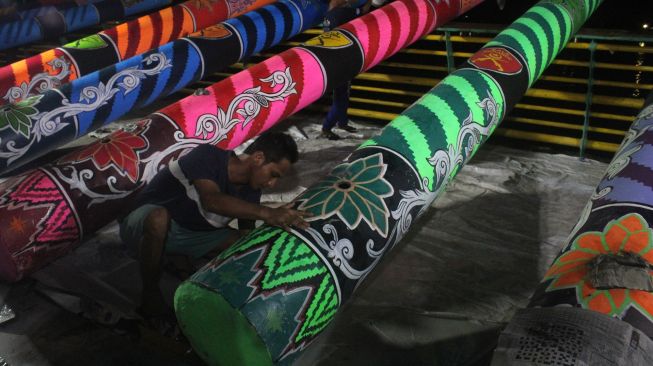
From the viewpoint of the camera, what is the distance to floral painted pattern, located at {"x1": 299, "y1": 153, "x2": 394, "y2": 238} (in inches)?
85.0

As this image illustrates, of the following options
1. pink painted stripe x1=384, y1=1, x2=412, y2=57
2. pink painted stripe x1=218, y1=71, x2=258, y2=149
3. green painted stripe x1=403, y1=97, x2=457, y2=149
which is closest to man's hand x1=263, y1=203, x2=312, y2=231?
green painted stripe x1=403, y1=97, x2=457, y2=149

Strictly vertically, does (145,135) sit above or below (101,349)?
above

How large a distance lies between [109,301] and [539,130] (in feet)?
12.0

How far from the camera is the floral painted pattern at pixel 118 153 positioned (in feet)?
9.50

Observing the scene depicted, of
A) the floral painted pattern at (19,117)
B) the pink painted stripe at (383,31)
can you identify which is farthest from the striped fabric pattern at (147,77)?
the pink painted stripe at (383,31)

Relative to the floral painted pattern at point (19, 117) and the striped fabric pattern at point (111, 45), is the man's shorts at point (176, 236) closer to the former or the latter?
the floral painted pattern at point (19, 117)

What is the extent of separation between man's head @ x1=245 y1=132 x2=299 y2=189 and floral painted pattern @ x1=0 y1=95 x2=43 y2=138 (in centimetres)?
130

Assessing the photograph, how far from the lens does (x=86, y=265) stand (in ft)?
9.57

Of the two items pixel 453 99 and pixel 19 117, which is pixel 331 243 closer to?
pixel 453 99

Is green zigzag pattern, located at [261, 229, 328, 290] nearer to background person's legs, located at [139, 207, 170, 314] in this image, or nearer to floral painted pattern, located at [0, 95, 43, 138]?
background person's legs, located at [139, 207, 170, 314]

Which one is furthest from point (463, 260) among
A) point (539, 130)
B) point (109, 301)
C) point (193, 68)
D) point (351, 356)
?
point (539, 130)

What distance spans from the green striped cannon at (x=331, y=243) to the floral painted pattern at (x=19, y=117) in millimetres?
1532

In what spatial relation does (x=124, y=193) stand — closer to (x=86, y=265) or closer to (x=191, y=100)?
(x=86, y=265)

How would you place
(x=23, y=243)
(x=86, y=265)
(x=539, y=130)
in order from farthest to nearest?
(x=539, y=130) < (x=86, y=265) < (x=23, y=243)
